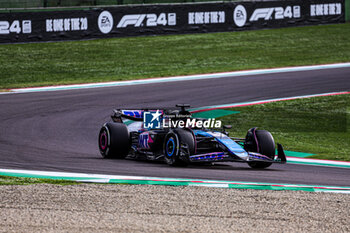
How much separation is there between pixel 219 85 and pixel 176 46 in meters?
8.06

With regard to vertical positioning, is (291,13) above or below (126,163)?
above

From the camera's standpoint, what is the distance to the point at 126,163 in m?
11.7

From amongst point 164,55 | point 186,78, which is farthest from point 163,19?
point 186,78

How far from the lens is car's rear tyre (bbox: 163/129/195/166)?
35.5ft

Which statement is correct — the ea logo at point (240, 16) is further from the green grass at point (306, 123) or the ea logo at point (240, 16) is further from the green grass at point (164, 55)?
the green grass at point (306, 123)

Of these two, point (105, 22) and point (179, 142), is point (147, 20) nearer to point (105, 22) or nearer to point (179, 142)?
point (105, 22)

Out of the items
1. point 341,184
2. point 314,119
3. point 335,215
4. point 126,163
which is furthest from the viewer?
point 314,119

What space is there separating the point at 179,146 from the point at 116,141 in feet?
6.11

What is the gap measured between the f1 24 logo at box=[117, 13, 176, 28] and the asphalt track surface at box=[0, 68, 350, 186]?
629 cm

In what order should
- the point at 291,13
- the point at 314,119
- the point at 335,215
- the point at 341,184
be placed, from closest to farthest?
the point at 335,215
the point at 341,184
the point at 314,119
the point at 291,13

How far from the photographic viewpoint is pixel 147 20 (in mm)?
29891

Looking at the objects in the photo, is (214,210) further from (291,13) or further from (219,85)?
(291,13)

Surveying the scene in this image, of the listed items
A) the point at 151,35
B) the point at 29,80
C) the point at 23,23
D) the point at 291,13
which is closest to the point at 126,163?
the point at 29,80

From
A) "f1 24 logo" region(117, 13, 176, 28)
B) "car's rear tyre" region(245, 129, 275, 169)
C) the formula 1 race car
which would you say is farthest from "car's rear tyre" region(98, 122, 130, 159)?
"f1 24 logo" region(117, 13, 176, 28)
